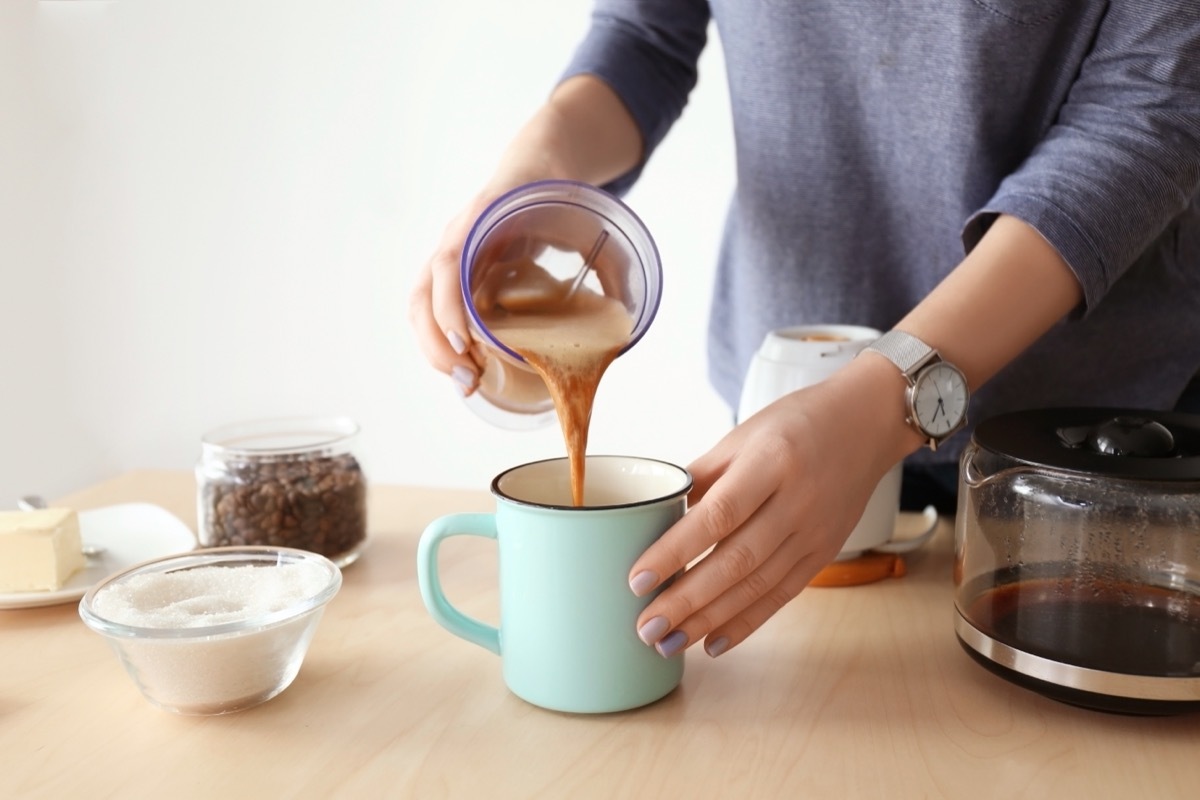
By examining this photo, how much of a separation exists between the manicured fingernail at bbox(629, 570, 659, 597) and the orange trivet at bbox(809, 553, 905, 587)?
0.32m

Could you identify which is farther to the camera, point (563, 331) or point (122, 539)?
point (122, 539)

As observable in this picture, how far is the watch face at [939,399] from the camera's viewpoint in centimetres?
87

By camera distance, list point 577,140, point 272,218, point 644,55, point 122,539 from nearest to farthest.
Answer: point 122,539 < point 577,140 < point 644,55 < point 272,218

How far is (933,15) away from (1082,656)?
650 mm

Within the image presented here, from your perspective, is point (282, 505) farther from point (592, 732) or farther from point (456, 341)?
point (592, 732)

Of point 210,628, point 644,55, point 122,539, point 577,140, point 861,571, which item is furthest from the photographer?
point 644,55

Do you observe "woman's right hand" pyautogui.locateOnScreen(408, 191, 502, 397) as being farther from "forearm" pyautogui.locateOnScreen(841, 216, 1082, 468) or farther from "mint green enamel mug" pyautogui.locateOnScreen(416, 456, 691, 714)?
"forearm" pyautogui.locateOnScreen(841, 216, 1082, 468)

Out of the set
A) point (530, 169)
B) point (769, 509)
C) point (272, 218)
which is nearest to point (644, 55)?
point (530, 169)

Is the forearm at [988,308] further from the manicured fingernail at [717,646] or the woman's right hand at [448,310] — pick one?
the woman's right hand at [448,310]

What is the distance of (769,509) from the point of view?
78cm

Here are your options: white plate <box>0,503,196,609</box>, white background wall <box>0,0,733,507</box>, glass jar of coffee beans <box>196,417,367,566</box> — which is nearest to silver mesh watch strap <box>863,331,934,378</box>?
glass jar of coffee beans <box>196,417,367,566</box>

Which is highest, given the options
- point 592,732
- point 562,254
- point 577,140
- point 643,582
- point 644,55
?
point 644,55

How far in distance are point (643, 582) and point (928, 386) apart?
30cm

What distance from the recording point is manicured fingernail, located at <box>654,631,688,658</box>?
76 centimetres
